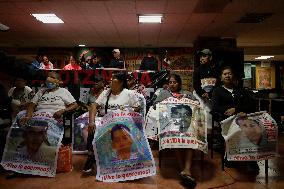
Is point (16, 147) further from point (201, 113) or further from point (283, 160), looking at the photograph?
point (283, 160)

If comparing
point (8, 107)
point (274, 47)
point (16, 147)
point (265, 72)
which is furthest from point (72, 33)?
point (265, 72)

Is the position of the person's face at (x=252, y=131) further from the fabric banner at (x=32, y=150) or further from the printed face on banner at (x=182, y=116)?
the fabric banner at (x=32, y=150)

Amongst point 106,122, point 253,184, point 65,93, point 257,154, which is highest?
point 65,93

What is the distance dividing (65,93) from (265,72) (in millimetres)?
18313

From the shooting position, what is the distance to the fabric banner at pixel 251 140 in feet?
11.2

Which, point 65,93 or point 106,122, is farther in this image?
point 65,93

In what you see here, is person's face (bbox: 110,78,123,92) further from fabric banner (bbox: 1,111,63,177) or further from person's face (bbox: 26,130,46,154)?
person's face (bbox: 26,130,46,154)

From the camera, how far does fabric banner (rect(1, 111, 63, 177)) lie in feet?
11.3

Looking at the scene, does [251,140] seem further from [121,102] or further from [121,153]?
[121,102]

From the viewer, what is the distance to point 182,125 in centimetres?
342

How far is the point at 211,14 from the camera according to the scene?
7609 millimetres

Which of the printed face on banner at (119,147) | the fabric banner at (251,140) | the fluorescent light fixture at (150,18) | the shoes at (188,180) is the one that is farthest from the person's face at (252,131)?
the fluorescent light fixture at (150,18)

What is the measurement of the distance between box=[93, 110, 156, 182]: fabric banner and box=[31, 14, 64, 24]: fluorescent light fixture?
5.58 meters

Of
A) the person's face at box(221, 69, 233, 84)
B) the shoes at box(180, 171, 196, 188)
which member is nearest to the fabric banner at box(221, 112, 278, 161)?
the shoes at box(180, 171, 196, 188)
